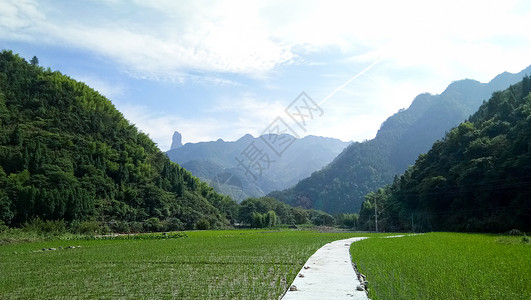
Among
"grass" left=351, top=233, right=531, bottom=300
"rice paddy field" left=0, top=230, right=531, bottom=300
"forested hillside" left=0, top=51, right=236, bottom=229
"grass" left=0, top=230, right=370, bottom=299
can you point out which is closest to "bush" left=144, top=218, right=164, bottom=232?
"forested hillside" left=0, top=51, right=236, bottom=229

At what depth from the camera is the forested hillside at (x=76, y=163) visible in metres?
42.2

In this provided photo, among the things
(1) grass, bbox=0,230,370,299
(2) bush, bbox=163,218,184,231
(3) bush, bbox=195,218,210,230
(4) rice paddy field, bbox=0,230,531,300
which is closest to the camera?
(4) rice paddy field, bbox=0,230,531,300

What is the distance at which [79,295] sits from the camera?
756 centimetres

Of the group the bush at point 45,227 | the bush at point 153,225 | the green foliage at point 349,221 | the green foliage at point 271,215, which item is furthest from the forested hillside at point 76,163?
the green foliage at point 349,221

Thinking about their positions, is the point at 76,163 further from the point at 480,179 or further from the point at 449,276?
the point at 449,276

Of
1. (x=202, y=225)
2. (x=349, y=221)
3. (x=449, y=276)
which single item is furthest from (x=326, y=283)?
(x=349, y=221)

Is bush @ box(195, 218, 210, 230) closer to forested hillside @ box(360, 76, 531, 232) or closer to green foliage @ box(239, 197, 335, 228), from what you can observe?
green foliage @ box(239, 197, 335, 228)

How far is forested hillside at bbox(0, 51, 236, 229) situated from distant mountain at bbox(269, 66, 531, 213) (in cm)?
6062

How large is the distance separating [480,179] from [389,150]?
385 ft

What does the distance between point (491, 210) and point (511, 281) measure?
3061 centimetres

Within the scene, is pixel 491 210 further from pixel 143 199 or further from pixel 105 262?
pixel 143 199

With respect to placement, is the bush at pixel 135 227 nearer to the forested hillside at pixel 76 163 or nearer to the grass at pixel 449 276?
the forested hillside at pixel 76 163

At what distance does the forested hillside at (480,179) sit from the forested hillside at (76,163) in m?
33.1

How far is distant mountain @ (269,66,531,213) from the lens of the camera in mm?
126500
